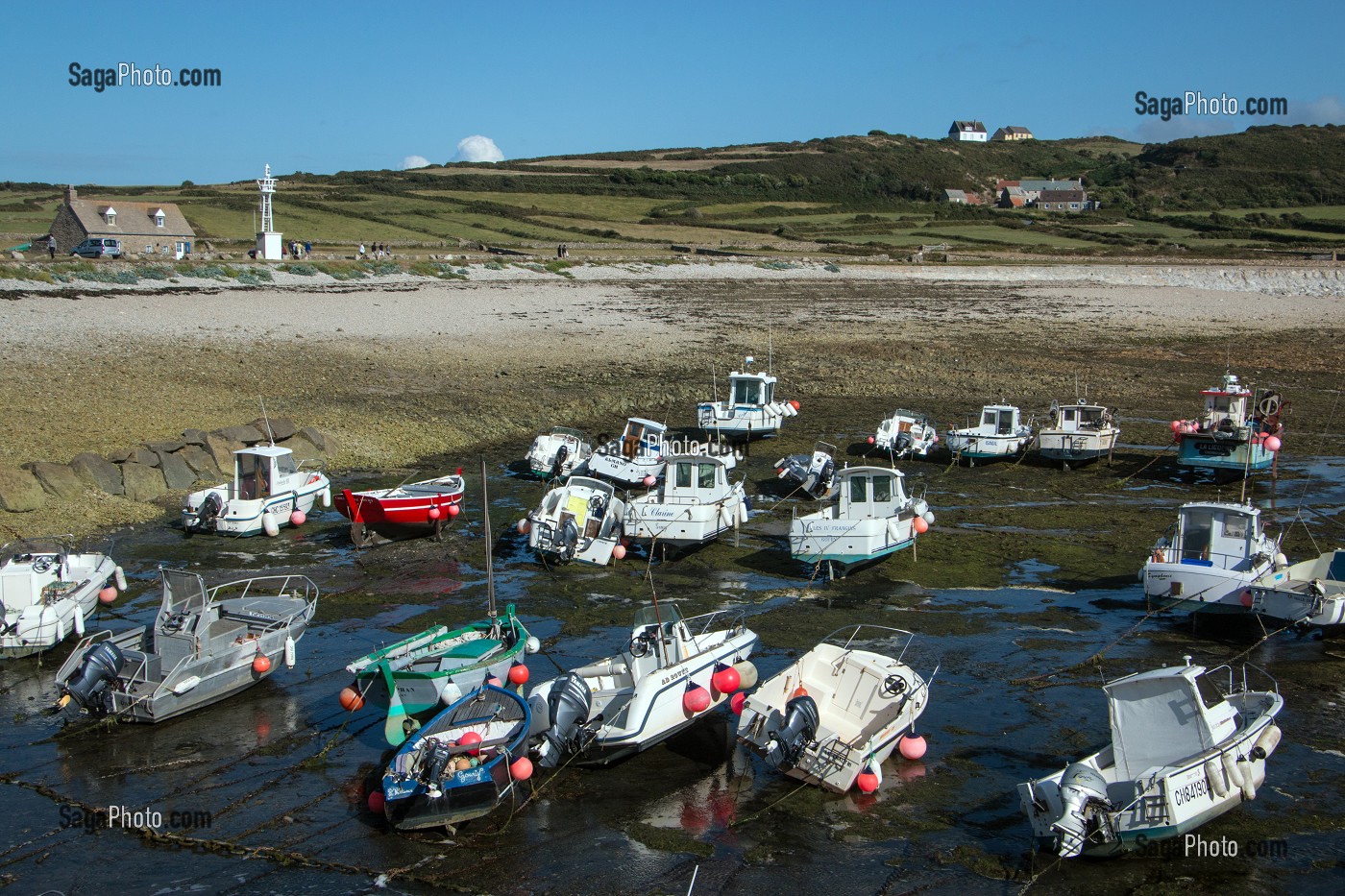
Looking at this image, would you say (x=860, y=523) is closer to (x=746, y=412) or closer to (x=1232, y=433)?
(x=746, y=412)

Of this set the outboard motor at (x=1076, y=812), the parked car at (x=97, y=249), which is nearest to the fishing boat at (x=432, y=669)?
the outboard motor at (x=1076, y=812)

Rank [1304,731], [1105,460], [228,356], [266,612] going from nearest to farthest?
[1304,731]
[266,612]
[1105,460]
[228,356]

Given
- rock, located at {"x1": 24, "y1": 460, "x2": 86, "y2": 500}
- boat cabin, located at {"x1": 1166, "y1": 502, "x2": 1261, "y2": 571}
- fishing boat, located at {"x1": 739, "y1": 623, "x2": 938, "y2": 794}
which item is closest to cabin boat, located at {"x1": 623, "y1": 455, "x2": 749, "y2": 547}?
fishing boat, located at {"x1": 739, "y1": 623, "x2": 938, "y2": 794}

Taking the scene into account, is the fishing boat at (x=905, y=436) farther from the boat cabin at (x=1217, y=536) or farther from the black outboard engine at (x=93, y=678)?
the black outboard engine at (x=93, y=678)

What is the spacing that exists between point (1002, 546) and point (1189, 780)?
1182 centimetres

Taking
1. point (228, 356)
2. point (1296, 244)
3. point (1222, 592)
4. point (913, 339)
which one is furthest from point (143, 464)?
point (1296, 244)

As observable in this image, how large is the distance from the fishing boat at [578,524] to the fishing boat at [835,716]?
783 cm

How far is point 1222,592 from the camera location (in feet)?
62.6

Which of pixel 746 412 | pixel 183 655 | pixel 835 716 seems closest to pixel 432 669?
pixel 183 655

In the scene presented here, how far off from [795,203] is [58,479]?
116m

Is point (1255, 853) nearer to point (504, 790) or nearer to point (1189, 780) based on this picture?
point (1189, 780)

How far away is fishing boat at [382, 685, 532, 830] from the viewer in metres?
13.2

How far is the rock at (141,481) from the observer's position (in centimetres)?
2666

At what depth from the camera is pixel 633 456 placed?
29.5m
